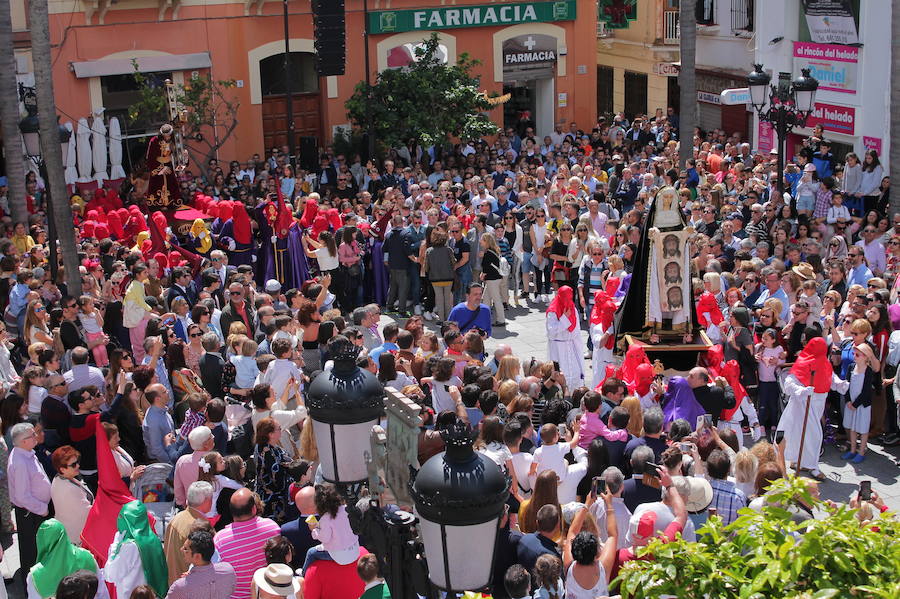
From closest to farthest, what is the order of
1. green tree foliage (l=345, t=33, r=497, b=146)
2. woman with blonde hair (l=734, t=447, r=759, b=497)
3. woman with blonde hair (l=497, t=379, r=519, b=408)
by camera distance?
woman with blonde hair (l=734, t=447, r=759, b=497) → woman with blonde hair (l=497, t=379, r=519, b=408) → green tree foliage (l=345, t=33, r=497, b=146)

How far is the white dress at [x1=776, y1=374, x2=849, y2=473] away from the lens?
10.5 m

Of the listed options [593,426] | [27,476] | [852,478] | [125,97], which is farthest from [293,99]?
[593,426]

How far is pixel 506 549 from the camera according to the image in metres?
6.80

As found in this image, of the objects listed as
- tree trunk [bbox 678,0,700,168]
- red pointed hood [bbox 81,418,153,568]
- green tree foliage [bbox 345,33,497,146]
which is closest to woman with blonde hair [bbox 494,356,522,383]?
red pointed hood [bbox 81,418,153,568]

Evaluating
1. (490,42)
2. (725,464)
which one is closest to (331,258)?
(725,464)

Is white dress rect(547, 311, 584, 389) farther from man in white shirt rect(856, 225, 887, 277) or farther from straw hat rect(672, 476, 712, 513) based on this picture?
straw hat rect(672, 476, 712, 513)

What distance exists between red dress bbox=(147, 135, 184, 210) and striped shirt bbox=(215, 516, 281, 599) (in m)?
12.6

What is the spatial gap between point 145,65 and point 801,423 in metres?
18.2

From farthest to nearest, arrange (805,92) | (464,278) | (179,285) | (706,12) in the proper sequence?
1. (706,12)
2. (805,92)
3. (464,278)
4. (179,285)

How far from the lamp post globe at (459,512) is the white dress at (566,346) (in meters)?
7.92

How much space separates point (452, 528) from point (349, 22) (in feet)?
76.8

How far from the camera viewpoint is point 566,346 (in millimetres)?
12633

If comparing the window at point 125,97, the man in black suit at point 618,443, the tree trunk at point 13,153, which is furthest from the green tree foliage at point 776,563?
the window at point 125,97

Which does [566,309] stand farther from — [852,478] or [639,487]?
[639,487]
